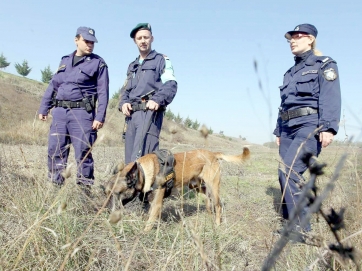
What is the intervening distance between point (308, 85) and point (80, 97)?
2718mm

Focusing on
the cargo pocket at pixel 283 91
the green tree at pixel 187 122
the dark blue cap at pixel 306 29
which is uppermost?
the dark blue cap at pixel 306 29

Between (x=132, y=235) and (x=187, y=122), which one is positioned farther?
(x=187, y=122)

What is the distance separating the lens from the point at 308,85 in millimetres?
3400

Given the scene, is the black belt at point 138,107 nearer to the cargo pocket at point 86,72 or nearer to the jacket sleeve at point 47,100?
the cargo pocket at point 86,72

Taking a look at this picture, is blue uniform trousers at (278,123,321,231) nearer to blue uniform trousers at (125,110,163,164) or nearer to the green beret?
blue uniform trousers at (125,110,163,164)

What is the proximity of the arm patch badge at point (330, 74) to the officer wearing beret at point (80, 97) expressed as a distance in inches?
102

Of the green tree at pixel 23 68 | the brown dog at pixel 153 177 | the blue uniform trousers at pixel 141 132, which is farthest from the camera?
the green tree at pixel 23 68

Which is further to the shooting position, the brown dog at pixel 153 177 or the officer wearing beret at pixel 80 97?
the officer wearing beret at pixel 80 97

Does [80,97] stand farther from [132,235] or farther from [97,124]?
[132,235]

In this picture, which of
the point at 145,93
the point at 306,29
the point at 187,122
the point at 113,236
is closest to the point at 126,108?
the point at 145,93


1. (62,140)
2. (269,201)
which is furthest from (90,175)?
(269,201)

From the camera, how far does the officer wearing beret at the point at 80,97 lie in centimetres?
402

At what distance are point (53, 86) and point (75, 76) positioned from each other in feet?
1.42

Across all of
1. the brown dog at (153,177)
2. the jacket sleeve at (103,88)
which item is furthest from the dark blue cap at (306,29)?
the jacket sleeve at (103,88)
